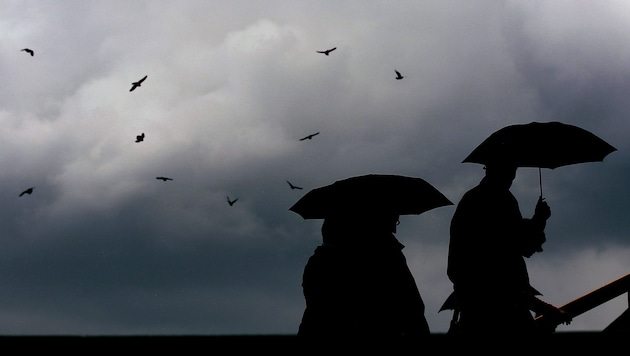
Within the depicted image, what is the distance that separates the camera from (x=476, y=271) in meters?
6.63

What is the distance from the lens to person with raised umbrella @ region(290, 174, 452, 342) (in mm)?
6914

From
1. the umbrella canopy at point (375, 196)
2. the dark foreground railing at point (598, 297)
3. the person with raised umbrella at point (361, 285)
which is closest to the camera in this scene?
the dark foreground railing at point (598, 297)

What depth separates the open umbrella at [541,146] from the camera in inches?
275

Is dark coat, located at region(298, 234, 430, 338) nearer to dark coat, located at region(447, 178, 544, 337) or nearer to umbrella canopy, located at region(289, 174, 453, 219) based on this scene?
dark coat, located at region(447, 178, 544, 337)

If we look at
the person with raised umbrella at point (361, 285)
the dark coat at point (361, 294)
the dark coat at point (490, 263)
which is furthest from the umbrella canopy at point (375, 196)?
the dark coat at point (490, 263)

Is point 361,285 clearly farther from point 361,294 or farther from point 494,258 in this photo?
point 494,258

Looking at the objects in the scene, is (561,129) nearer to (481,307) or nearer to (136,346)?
(481,307)

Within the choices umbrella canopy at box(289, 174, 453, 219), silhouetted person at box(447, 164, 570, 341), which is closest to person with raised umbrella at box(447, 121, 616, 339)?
silhouetted person at box(447, 164, 570, 341)

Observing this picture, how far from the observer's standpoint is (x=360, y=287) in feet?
23.1

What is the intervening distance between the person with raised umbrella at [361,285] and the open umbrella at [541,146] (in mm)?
1015

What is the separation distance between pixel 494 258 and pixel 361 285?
1.12 metres

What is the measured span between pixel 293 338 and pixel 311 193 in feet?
10.3

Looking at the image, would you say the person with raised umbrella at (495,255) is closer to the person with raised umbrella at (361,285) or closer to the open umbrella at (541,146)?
the open umbrella at (541,146)

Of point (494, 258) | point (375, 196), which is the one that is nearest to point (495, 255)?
point (494, 258)
